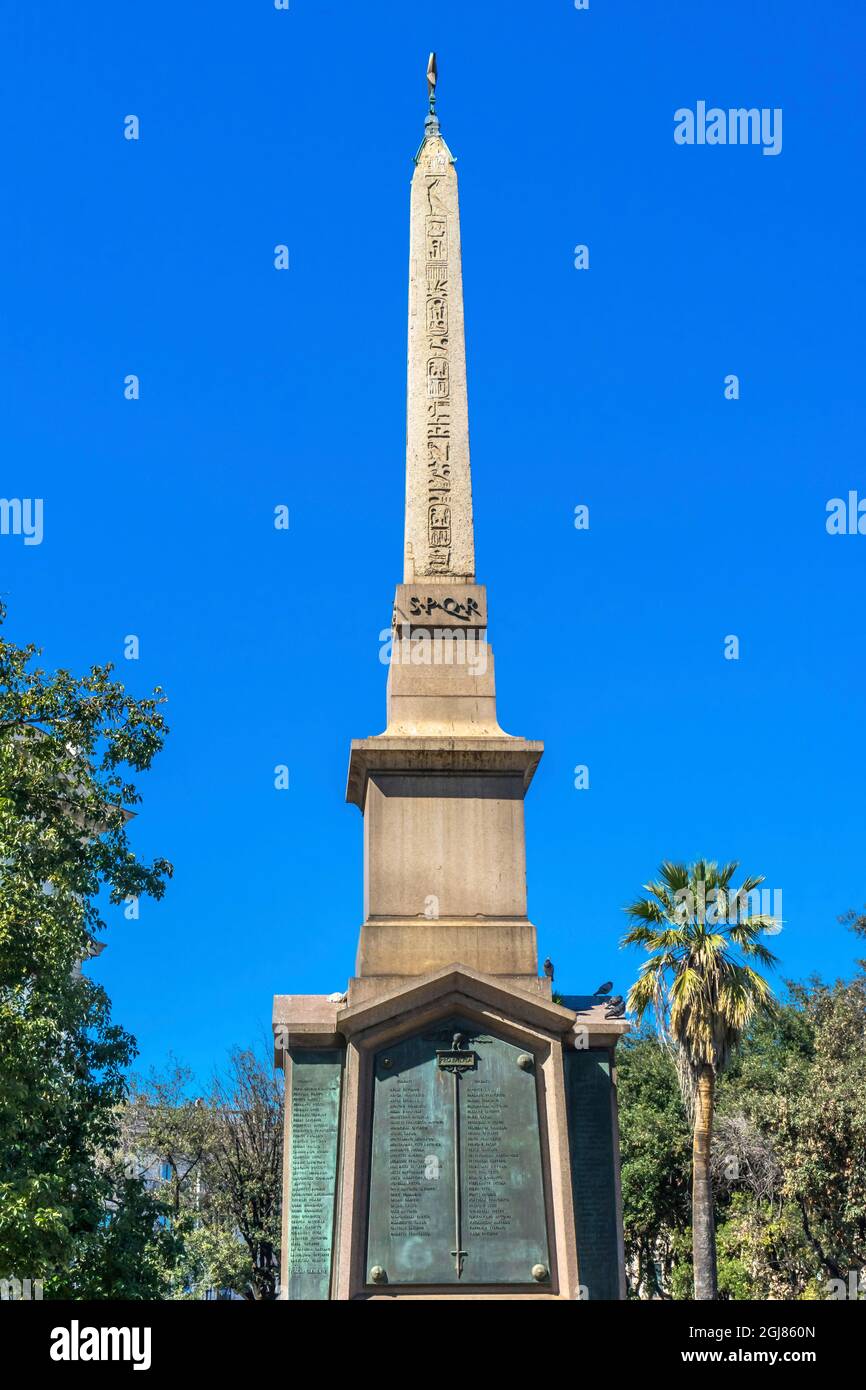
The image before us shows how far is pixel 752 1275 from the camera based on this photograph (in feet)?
119

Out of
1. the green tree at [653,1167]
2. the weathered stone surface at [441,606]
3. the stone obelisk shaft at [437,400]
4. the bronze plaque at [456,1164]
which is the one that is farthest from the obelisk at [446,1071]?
the green tree at [653,1167]

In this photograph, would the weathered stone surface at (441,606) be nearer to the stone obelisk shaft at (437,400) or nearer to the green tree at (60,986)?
the stone obelisk shaft at (437,400)

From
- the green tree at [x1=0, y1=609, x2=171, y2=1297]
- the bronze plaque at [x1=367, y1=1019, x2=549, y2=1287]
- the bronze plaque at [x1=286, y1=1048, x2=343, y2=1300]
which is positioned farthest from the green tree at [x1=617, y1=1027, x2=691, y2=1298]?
the bronze plaque at [x1=286, y1=1048, x2=343, y2=1300]

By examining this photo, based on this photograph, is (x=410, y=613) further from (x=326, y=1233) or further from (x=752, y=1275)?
(x=752, y=1275)

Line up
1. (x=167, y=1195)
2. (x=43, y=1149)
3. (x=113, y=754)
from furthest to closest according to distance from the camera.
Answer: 1. (x=167, y=1195)
2. (x=113, y=754)
3. (x=43, y=1149)

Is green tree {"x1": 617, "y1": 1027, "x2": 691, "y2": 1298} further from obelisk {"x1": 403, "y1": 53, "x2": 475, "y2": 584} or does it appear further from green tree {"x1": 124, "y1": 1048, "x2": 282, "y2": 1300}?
obelisk {"x1": 403, "y1": 53, "x2": 475, "y2": 584}

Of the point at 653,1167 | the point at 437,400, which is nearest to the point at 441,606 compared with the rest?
the point at 437,400

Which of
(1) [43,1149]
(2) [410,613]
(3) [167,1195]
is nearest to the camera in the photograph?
(2) [410,613]

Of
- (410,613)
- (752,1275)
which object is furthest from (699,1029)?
(410,613)

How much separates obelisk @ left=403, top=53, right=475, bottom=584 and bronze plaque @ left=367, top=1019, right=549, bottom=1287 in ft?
16.5

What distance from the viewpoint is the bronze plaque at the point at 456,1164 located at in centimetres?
1291

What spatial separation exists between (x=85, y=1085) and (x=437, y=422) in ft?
39.6

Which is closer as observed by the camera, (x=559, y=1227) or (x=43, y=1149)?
(x=559, y=1227)

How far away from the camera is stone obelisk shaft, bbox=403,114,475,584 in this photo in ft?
53.5
